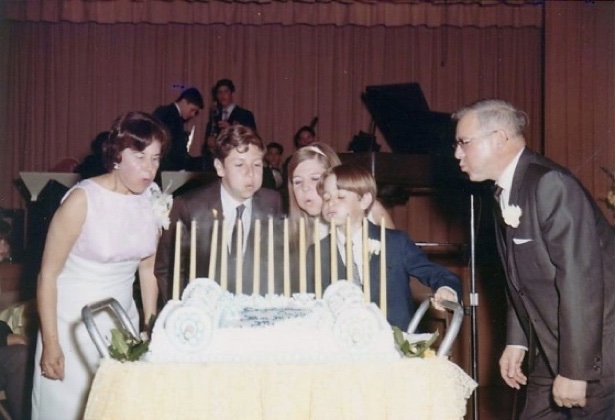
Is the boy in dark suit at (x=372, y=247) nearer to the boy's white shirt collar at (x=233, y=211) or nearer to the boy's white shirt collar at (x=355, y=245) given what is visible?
the boy's white shirt collar at (x=355, y=245)

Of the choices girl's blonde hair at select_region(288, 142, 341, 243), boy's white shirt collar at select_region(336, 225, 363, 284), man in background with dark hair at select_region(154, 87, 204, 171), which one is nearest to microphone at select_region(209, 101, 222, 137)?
man in background with dark hair at select_region(154, 87, 204, 171)

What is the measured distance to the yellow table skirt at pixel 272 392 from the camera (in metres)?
2.35

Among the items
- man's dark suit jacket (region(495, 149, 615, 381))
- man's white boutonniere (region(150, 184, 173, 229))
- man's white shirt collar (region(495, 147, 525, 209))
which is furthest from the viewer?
man's white boutonniere (region(150, 184, 173, 229))

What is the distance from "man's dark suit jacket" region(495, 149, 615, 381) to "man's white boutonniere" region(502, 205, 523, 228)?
0.8 inches

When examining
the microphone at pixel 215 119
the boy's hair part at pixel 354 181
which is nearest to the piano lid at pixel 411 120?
the microphone at pixel 215 119

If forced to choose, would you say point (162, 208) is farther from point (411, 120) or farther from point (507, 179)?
point (411, 120)

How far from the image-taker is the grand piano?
7.37m

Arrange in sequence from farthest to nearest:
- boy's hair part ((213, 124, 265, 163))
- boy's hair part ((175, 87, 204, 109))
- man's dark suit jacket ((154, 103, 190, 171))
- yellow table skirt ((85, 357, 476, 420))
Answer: boy's hair part ((175, 87, 204, 109)), man's dark suit jacket ((154, 103, 190, 171)), boy's hair part ((213, 124, 265, 163)), yellow table skirt ((85, 357, 476, 420))

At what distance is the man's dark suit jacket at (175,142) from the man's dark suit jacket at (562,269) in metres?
5.11

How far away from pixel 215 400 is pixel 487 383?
3.94m

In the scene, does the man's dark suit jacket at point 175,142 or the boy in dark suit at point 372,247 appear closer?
the boy in dark suit at point 372,247

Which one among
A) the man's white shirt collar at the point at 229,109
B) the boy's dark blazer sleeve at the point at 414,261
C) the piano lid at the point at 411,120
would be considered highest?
the man's white shirt collar at the point at 229,109

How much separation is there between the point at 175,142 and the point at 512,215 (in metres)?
5.63

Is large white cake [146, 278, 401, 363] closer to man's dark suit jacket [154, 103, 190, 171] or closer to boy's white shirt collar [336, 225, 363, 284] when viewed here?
boy's white shirt collar [336, 225, 363, 284]
